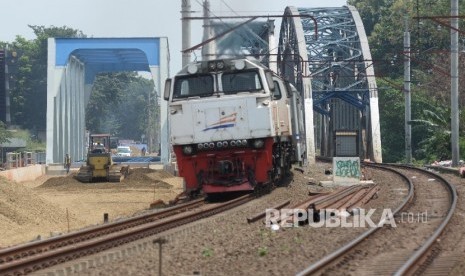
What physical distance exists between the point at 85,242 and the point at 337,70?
56262mm

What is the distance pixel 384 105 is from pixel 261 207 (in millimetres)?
51766

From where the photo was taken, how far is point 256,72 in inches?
808

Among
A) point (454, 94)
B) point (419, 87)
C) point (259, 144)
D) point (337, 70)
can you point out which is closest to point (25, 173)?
point (454, 94)

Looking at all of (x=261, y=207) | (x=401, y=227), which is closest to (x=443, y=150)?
(x=261, y=207)

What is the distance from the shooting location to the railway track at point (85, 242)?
36.7 feet

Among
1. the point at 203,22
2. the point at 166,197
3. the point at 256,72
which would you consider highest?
the point at 203,22

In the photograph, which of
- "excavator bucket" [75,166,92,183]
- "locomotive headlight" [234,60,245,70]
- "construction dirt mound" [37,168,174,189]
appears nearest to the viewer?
"locomotive headlight" [234,60,245,70]

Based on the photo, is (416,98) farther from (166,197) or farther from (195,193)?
(195,193)

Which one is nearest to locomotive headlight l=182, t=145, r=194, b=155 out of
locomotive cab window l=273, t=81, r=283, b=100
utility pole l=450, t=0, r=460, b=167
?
locomotive cab window l=273, t=81, r=283, b=100

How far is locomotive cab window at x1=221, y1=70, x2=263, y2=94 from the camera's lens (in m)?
20.5

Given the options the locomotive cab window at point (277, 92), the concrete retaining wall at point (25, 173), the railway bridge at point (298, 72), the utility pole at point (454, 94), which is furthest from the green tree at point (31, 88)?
the locomotive cab window at point (277, 92)

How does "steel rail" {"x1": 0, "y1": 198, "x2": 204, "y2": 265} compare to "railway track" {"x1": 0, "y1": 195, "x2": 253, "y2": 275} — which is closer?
"railway track" {"x1": 0, "y1": 195, "x2": 253, "y2": 275}

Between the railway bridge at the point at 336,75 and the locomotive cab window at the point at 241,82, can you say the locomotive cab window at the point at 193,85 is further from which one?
the railway bridge at the point at 336,75

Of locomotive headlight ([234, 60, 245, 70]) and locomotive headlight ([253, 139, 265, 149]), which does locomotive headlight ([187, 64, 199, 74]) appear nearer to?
locomotive headlight ([234, 60, 245, 70])
